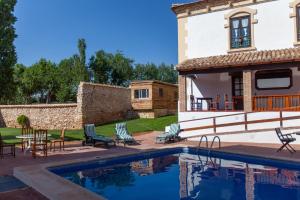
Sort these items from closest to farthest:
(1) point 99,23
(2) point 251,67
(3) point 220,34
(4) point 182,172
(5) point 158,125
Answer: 1. (4) point 182,172
2. (2) point 251,67
3. (3) point 220,34
4. (5) point 158,125
5. (1) point 99,23

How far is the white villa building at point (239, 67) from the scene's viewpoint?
53.7 feet

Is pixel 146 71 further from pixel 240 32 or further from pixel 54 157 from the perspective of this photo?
pixel 54 157

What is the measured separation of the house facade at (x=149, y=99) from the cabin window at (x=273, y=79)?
13.0 metres

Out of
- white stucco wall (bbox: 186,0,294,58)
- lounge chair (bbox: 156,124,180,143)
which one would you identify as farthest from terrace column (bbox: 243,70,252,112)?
lounge chair (bbox: 156,124,180,143)

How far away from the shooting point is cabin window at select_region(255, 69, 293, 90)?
18.2 meters

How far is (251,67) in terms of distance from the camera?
55.7ft

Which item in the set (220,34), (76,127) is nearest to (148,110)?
(76,127)

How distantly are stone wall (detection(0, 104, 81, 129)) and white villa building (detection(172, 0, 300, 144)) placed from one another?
1058 centimetres

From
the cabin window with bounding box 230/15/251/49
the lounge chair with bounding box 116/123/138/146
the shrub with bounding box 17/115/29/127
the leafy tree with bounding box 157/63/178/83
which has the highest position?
the leafy tree with bounding box 157/63/178/83

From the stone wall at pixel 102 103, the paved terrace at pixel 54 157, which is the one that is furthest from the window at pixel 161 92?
the paved terrace at pixel 54 157

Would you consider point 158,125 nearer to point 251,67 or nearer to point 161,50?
point 251,67

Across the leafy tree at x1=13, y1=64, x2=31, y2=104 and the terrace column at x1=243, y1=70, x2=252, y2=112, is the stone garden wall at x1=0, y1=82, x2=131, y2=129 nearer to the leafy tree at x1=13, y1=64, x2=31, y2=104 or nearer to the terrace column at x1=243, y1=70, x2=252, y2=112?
the terrace column at x1=243, y1=70, x2=252, y2=112

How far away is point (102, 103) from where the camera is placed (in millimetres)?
27641

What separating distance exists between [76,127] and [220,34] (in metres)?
13.7
